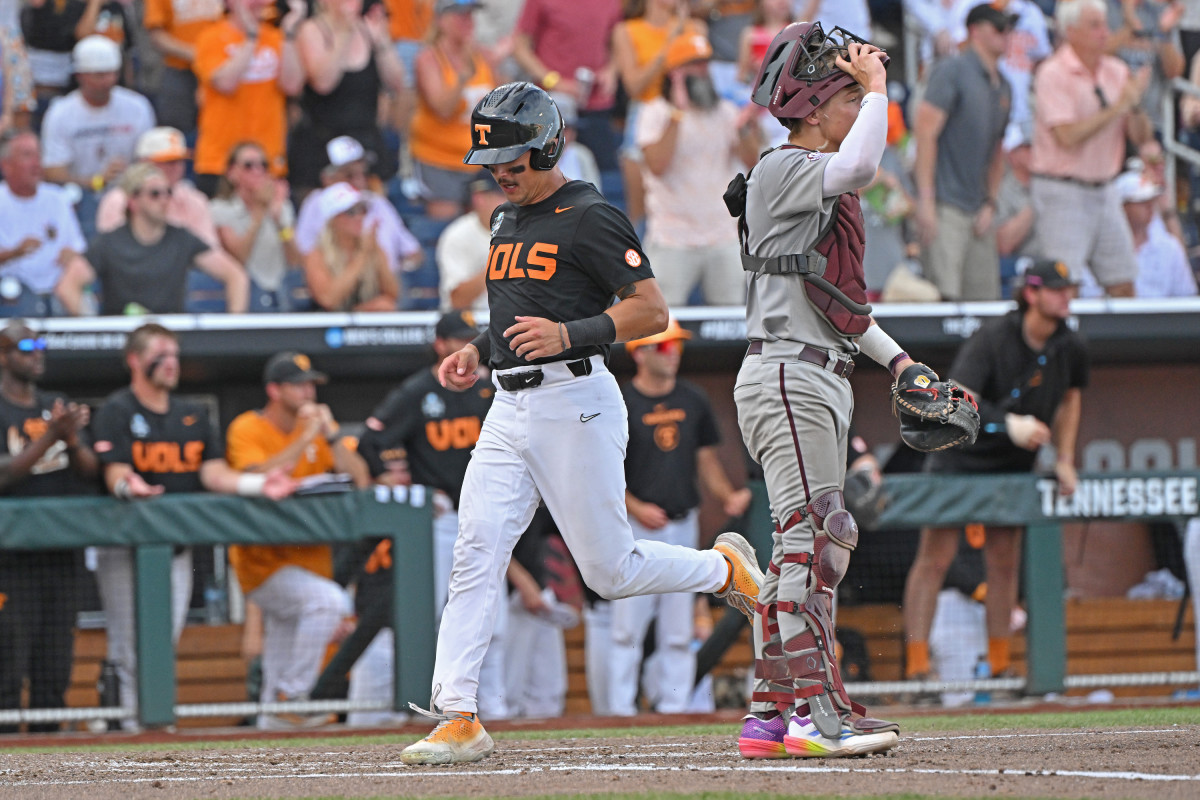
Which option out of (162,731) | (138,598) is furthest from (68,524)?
(162,731)

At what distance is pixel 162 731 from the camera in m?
7.21

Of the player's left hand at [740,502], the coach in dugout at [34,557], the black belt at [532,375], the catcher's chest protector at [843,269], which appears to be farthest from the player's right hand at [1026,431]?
the coach in dugout at [34,557]

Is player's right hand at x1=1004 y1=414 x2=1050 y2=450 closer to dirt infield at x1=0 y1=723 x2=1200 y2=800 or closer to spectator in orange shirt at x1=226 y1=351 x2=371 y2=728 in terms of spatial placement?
dirt infield at x1=0 y1=723 x2=1200 y2=800

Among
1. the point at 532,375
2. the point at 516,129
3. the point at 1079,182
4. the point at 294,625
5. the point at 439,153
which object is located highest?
the point at 439,153

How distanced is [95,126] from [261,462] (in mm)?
2993

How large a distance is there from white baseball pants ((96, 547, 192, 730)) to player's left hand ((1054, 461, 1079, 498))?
14.2ft

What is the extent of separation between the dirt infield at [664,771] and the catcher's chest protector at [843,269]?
47.2 inches

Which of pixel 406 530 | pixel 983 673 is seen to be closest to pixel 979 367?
pixel 983 673

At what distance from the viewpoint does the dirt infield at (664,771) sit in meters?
3.70

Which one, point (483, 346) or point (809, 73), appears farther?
point (483, 346)

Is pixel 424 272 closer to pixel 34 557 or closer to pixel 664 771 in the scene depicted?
pixel 34 557

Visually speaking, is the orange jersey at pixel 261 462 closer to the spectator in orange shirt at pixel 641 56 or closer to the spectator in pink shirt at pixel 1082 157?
the spectator in orange shirt at pixel 641 56

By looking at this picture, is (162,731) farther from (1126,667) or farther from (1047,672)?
(1126,667)

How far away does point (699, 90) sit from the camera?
9.35 m
